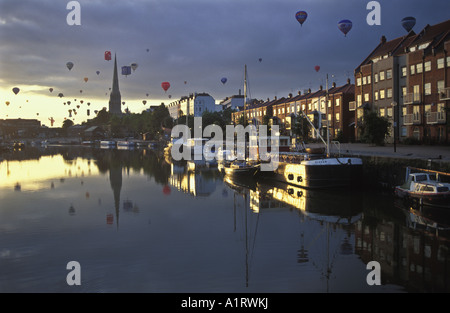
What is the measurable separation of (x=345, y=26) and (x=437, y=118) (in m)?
17.7

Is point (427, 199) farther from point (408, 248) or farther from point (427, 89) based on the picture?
point (427, 89)

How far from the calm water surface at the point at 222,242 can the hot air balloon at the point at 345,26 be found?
63.0 ft

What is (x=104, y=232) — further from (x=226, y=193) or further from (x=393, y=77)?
(x=393, y=77)

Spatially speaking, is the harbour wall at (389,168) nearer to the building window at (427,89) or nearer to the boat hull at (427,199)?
the boat hull at (427,199)

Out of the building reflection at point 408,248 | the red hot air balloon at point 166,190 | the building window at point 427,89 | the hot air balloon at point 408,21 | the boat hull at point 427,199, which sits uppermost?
the hot air balloon at point 408,21

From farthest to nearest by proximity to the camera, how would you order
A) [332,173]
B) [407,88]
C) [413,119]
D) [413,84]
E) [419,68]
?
[407,88] → [413,84] → [413,119] → [419,68] → [332,173]

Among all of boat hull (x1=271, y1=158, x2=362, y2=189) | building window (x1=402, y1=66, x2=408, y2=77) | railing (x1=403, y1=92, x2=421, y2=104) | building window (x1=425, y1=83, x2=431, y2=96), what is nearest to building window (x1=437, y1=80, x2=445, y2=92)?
building window (x1=425, y1=83, x2=431, y2=96)

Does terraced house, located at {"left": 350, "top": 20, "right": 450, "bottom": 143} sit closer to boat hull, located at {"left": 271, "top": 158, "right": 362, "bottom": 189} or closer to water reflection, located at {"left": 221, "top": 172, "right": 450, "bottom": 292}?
boat hull, located at {"left": 271, "top": 158, "right": 362, "bottom": 189}

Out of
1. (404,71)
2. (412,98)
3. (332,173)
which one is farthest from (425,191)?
(404,71)

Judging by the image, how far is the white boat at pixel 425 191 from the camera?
25186 millimetres

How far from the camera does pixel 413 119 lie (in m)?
56.6

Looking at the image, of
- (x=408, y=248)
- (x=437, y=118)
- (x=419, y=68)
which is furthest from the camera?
(x=419, y=68)

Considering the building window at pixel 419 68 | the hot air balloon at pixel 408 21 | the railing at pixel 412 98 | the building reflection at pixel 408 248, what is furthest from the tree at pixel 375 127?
the building reflection at pixel 408 248

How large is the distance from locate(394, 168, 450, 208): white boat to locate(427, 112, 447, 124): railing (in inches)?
1025
